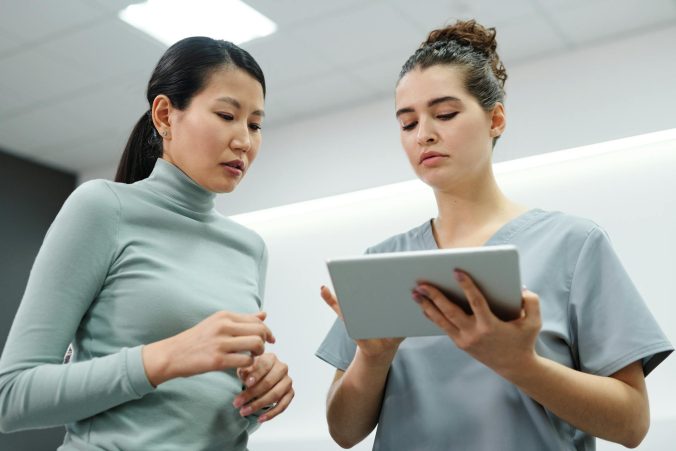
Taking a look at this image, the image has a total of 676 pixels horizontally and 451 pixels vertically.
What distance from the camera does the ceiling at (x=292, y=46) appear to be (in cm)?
365

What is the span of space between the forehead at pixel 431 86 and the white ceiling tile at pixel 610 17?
251 centimetres

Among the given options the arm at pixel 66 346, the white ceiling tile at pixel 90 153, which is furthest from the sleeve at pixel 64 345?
the white ceiling tile at pixel 90 153

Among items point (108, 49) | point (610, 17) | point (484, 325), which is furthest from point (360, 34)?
point (484, 325)

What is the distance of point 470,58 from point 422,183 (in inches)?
115

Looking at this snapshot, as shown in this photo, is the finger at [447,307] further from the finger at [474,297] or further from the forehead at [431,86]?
the forehead at [431,86]

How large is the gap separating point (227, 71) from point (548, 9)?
2.65 metres

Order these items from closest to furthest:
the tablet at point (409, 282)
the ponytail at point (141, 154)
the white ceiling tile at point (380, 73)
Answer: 1. the tablet at point (409, 282)
2. the ponytail at point (141, 154)
3. the white ceiling tile at point (380, 73)

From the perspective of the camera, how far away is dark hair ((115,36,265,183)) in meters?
1.40

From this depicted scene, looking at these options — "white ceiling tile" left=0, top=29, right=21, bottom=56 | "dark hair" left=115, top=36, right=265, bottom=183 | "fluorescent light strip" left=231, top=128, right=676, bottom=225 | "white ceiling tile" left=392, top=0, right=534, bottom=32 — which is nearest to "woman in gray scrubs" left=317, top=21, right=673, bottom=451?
"dark hair" left=115, top=36, right=265, bottom=183

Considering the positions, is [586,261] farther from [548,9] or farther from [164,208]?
[548,9]

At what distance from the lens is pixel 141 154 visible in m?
1.51

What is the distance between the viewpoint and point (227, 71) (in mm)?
1411

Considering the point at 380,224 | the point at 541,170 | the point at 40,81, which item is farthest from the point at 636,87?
the point at 40,81

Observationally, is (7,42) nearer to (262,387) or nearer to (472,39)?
(472,39)
